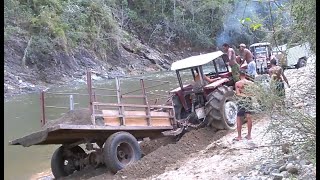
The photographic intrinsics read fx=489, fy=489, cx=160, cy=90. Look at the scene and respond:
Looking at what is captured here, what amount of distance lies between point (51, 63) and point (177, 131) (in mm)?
20553

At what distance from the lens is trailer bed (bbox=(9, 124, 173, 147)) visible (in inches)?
293

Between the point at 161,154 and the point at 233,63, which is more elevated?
the point at 233,63

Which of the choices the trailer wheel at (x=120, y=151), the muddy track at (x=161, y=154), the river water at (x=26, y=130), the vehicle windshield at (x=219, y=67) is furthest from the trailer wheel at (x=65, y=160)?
the vehicle windshield at (x=219, y=67)

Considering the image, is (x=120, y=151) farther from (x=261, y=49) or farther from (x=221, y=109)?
(x=261, y=49)

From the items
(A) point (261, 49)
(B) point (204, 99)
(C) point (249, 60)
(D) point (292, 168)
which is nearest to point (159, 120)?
(B) point (204, 99)

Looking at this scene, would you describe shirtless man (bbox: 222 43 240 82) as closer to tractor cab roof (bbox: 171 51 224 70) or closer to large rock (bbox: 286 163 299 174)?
tractor cab roof (bbox: 171 51 224 70)

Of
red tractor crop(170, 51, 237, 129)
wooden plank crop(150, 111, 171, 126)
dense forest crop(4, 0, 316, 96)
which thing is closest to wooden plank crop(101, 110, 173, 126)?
wooden plank crop(150, 111, 171, 126)

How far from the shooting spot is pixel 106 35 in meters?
35.4

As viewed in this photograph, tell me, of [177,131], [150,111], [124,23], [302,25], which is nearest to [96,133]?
[150,111]

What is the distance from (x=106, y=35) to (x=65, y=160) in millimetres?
27292

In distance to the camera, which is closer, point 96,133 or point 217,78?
point 96,133
